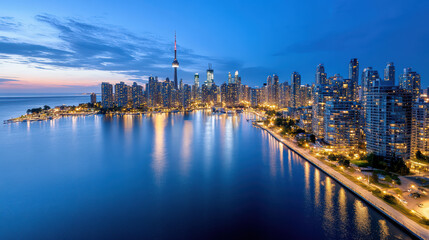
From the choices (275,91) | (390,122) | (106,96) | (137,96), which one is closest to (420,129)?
(390,122)

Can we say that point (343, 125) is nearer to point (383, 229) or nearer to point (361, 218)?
point (361, 218)

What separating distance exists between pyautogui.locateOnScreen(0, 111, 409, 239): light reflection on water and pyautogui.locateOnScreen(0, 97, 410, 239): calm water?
29mm

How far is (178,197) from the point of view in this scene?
26.2ft

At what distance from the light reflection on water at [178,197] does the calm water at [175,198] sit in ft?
0.10

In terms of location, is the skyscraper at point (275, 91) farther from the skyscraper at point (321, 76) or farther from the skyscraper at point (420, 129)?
the skyscraper at point (420, 129)

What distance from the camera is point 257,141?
17516mm

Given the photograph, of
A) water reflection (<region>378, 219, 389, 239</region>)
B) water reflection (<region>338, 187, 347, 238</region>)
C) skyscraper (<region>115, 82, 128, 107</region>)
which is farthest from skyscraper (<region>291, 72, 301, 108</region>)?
water reflection (<region>378, 219, 389, 239</region>)

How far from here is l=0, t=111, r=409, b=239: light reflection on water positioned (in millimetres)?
6145

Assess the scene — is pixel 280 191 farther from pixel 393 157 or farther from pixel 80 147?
pixel 80 147

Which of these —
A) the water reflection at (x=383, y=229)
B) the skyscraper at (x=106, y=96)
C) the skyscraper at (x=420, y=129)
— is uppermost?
the skyscraper at (x=106, y=96)

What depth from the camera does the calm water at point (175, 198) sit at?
6102 mm

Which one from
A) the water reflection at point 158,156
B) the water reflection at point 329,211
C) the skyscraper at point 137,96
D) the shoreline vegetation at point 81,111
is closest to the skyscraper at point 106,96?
the shoreline vegetation at point 81,111

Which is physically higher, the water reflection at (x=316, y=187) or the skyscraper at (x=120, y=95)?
the skyscraper at (x=120, y=95)

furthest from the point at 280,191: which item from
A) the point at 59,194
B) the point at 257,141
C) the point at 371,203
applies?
the point at 257,141
